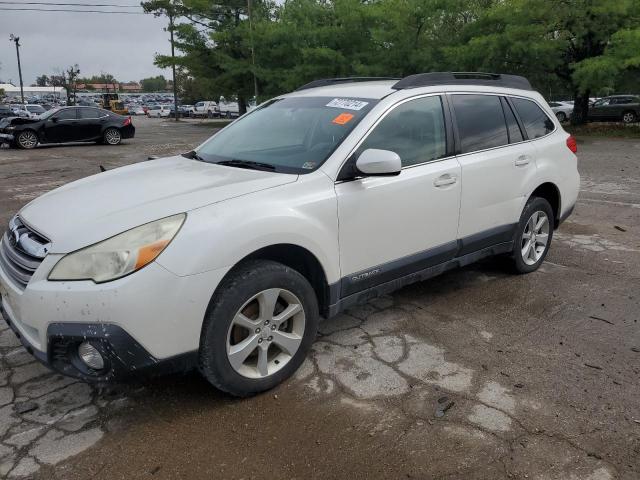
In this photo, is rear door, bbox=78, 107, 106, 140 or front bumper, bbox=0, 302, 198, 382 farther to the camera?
rear door, bbox=78, 107, 106, 140

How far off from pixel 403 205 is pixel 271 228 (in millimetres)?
1056

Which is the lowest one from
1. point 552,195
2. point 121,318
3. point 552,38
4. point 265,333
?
point 265,333

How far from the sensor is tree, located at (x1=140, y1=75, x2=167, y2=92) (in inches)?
5935

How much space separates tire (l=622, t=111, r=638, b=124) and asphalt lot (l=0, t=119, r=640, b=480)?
25.5 metres

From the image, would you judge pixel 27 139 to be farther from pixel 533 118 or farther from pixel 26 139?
pixel 533 118

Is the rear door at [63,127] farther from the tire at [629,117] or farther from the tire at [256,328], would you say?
the tire at [629,117]

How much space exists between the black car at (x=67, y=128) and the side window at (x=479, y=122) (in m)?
16.9

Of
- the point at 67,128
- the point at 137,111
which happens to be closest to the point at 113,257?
the point at 67,128

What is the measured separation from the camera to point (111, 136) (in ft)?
63.1

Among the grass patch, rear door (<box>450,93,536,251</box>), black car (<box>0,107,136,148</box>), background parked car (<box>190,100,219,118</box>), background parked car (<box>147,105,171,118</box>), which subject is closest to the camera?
rear door (<box>450,93,536,251</box>)

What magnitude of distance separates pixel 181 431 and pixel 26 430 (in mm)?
773

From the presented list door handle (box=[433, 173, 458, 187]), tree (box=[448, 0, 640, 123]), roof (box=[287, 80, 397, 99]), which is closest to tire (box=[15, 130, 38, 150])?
tree (box=[448, 0, 640, 123])

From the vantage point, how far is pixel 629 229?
6.57m

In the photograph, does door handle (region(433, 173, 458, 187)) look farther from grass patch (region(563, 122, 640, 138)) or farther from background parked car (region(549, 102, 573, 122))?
background parked car (region(549, 102, 573, 122))
